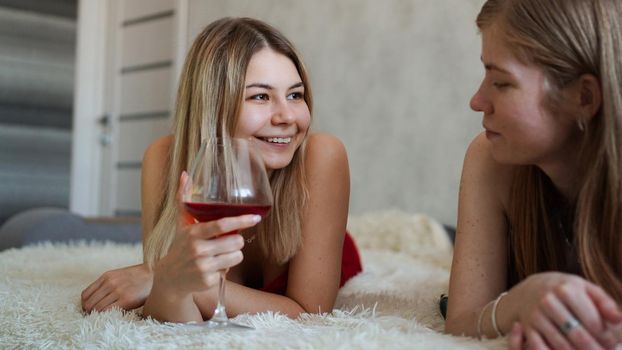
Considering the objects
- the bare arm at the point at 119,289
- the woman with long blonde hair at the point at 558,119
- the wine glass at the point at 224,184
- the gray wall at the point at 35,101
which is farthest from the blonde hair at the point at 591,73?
the gray wall at the point at 35,101

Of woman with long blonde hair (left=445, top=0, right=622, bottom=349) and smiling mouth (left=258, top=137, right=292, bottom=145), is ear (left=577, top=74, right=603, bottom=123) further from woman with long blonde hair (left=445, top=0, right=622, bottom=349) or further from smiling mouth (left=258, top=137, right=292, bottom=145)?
smiling mouth (left=258, top=137, right=292, bottom=145)

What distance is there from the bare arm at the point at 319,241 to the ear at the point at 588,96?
0.61 meters

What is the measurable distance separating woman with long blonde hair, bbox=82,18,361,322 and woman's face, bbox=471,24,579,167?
0.49 meters

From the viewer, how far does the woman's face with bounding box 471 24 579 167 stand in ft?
3.51

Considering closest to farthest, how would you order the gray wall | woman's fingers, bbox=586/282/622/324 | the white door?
woman's fingers, bbox=586/282/622/324, the gray wall, the white door

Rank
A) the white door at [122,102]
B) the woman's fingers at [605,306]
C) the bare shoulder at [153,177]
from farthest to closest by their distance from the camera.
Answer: the white door at [122,102], the bare shoulder at [153,177], the woman's fingers at [605,306]

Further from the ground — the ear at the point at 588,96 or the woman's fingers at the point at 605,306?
the ear at the point at 588,96

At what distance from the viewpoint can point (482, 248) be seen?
125cm

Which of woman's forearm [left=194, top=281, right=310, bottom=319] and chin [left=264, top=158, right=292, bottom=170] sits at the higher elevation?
chin [left=264, top=158, right=292, bottom=170]

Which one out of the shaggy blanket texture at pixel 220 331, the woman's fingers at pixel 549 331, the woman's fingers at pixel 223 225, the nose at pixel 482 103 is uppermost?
the nose at pixel 482 103

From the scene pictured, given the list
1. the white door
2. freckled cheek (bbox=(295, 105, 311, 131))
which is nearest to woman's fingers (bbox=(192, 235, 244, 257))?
freckled cheek (bbox=(295, 105, 311, 131))

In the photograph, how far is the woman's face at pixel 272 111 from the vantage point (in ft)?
4.92

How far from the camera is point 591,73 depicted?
1060mm

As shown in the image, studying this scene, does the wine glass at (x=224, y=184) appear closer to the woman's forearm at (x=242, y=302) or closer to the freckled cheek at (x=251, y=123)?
the woman's forearm at (x=242, y=302)
